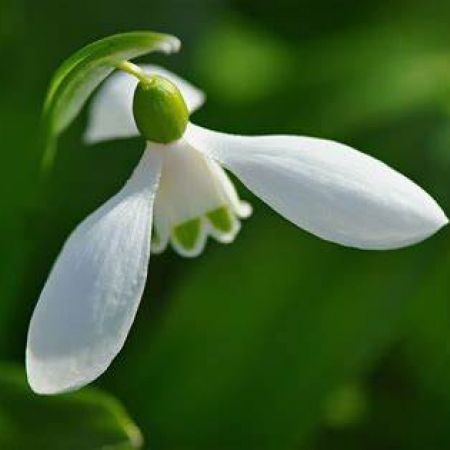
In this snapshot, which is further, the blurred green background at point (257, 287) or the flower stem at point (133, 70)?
the blurred green background at point (257, 287)

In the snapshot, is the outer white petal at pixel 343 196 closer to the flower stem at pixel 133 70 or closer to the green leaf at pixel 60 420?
the flower stem at pixel 133 70

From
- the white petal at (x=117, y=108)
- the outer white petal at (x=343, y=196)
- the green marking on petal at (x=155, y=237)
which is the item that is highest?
the outer white petal at (x=343, y=196)

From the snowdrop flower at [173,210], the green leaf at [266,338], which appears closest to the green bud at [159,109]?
the snowdrop flower at [173,210]

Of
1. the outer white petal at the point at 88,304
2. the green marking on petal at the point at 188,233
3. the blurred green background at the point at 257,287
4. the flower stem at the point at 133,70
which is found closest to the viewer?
the outer white petal at the point at 88,304

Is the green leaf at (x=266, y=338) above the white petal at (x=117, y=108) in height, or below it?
below

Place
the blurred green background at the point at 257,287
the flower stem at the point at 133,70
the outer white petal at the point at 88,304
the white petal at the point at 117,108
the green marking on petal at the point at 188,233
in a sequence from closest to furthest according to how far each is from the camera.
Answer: the outer white petal at the point at 88,304 → the flower stem at the point at 133,70 → the green marking on petal at the point at 188,233 → the white petal at the point at 117,108 → the blurred green background at the point at 257,287

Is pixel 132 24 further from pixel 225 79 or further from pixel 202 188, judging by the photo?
pixel 202 188

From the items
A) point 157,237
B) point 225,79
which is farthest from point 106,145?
point 157,237
